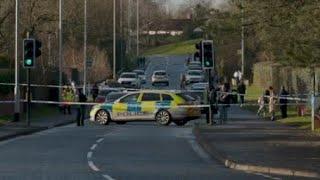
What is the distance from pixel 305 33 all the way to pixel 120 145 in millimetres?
6760

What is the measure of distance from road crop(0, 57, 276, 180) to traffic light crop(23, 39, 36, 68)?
4351 mm

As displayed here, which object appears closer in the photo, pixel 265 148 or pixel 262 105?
pixel 265 148

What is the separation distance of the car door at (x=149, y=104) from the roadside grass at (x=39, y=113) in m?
6.37

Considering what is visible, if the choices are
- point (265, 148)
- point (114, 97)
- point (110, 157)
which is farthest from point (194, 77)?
point (110, 157)

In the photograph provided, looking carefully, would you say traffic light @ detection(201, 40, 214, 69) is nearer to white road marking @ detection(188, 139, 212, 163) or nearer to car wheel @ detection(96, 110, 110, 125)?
car wheel @ detection(96, 110, 110, 125)

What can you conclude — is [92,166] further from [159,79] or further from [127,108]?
[159,79]

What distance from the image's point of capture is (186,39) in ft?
516

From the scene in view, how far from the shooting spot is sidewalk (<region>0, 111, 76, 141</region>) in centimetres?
3061

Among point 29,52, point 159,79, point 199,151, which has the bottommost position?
point 199,151

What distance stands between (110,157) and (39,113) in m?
27.3

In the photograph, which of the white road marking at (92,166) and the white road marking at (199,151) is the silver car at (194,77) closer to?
the white road marking at (199,151)

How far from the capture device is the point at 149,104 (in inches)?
1457

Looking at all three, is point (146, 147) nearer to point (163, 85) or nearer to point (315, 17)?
point (315, 17)

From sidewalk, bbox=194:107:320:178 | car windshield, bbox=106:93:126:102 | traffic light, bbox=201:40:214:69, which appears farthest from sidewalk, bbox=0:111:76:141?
traffic light, bbox=201:40:214:69
